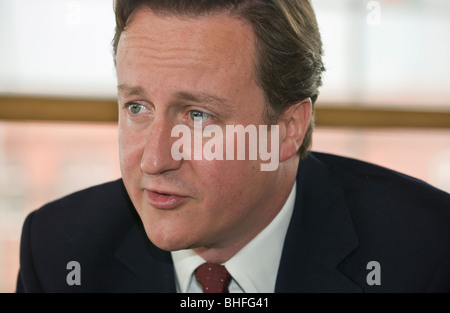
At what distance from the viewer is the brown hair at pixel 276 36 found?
1.29 m

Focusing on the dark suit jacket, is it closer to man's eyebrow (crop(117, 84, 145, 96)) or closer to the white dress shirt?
the white dress shirt

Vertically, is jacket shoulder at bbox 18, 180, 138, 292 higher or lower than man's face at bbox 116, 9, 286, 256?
lower

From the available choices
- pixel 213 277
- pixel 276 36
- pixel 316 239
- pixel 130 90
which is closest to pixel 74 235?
pixel 213 277

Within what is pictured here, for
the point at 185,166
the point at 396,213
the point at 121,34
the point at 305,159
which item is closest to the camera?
the point at 185,166

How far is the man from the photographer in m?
1.26

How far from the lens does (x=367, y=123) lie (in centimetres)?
268

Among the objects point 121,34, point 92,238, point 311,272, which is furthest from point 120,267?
point 121,34

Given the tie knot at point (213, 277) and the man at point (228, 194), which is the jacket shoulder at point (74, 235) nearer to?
the man at point (228, 194)

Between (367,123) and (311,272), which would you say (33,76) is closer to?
(367,123)

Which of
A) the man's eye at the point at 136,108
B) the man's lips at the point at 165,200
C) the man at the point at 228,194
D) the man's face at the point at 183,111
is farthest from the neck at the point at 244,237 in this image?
the man's eye at the point at 136,108

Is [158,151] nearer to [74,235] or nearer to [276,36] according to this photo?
[276,36]

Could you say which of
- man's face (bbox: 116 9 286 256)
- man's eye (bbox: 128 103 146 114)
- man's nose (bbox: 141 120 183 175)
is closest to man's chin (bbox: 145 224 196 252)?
man's face (bbox: 116 9 286 256)

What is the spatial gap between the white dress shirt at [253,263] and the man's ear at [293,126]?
0.18 meters
